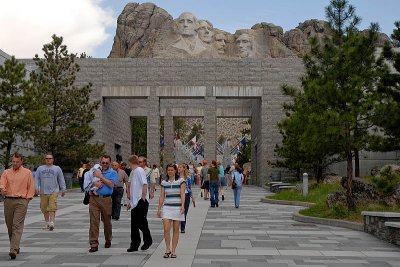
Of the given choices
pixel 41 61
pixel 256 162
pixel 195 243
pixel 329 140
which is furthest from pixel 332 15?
pixel 256 162

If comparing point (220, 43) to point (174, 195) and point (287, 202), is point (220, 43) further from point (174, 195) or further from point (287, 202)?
point (174, 195)

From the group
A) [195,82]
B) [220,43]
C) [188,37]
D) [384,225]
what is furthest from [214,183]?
[220,43]

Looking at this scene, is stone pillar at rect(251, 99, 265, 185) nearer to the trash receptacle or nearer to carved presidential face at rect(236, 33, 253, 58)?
the trash receptacle

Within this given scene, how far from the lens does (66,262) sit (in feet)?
30.5

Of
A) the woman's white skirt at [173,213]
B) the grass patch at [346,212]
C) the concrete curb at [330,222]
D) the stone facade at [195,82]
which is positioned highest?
the stone facade at [195,82]

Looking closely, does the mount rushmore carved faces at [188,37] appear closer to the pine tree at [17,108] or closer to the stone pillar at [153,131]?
the stone pillar at [153,131]

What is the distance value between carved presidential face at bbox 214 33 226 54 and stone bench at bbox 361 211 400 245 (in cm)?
6139

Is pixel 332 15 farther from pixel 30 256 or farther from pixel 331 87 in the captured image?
pixel 30 256

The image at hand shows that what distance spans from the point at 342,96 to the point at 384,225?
5026 mm

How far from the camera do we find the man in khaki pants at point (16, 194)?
33.7 feet

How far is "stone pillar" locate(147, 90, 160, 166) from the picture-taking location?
43.7 meters

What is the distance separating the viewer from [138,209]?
1056cm

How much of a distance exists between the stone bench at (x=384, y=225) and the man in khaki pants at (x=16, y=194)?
22.4 feet

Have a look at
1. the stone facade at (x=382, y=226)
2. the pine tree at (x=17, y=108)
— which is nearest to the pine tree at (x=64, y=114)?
the pine tree at (x=17, y=108)
